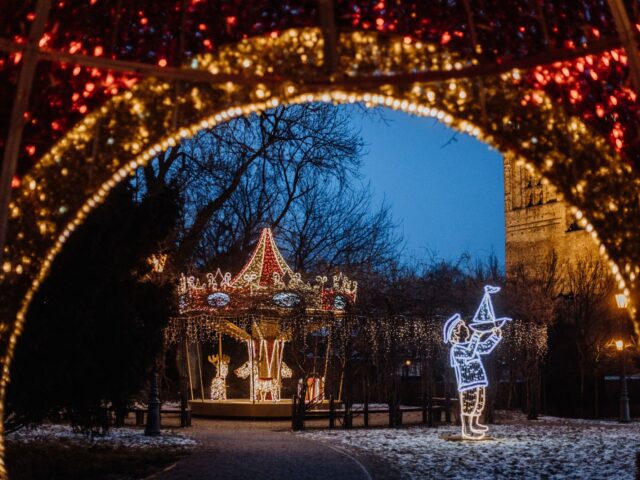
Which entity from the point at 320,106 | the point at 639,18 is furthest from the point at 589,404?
the point at 639,18

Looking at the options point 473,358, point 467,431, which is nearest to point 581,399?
point 467,431

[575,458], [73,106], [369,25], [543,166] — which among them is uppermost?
[369,25]

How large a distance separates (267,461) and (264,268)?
34.7ft

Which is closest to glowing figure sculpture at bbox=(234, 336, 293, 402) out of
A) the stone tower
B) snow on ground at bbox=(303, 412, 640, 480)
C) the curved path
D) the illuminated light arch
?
snow on ground at bbox=(303, 412, 640, 480)

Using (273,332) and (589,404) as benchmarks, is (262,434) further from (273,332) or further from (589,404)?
(589,404)

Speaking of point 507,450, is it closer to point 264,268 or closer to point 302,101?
point 264,268

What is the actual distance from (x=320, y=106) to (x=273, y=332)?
24.8 feet

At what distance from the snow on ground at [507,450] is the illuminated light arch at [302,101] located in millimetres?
8106

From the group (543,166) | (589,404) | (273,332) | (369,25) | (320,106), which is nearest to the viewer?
(543,166)

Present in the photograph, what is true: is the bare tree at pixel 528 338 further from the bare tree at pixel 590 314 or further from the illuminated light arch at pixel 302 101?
the illuminated light arch at pixel 302 101

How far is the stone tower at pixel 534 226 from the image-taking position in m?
52.3

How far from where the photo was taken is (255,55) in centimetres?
555

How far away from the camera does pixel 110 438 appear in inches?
706

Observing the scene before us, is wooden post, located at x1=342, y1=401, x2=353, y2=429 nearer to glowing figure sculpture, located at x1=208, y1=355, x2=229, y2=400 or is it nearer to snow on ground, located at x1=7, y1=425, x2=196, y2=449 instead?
snow on ground, located at x1=7, y1=425, x2=196, y2=449
